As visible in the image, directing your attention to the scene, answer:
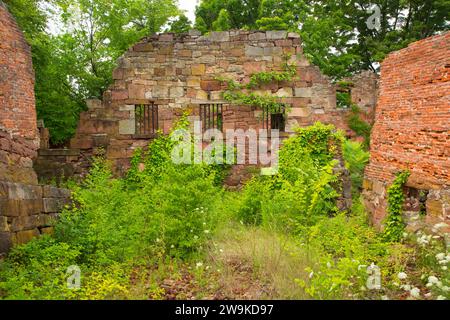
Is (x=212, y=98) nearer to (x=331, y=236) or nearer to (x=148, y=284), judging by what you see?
(x=331, y=236)

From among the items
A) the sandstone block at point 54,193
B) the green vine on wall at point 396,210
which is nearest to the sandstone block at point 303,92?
the green vine on wall at point 396,210

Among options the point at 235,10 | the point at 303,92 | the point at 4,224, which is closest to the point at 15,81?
the point at 303,92

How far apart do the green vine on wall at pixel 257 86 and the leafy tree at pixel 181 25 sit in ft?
42.0

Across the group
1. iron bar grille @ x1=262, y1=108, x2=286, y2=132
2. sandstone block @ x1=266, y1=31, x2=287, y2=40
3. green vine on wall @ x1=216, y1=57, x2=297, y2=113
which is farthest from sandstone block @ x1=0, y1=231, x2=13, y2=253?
sandstone block @ x1=266, y1=31, x2=287, y2=40

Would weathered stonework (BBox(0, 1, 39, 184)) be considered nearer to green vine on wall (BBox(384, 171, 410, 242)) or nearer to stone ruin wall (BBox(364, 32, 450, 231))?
stone ruin wall (BBox(364, 32, 450, 231))

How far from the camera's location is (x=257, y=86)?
38.1 ft

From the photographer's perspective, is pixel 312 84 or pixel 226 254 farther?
pixel 312 84

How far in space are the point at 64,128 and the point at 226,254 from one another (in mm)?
14099

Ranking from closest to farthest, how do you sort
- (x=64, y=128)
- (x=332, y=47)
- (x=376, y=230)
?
(x=376, y=230) → (x=64, y=128) → (x=332, y=47)

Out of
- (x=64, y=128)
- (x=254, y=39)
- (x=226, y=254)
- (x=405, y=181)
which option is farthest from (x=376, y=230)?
(x=64, y=128)

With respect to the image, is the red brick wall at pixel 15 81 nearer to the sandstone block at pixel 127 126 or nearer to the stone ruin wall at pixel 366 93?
the sandstone block at pixel 127 126

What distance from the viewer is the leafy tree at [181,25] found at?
22938 millimetres

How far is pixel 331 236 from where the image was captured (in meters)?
6.95
